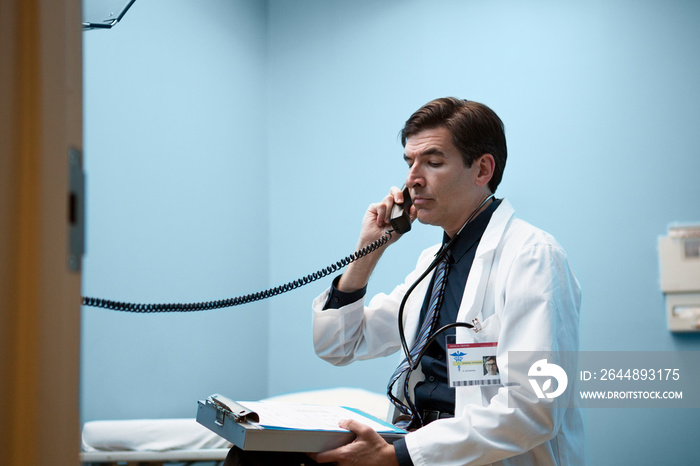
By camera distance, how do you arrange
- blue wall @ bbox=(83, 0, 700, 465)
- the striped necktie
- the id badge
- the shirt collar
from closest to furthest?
the id badge, the striped necktie, the shirt collar, blue wall @ bbox=(83, 0, 700, 465)

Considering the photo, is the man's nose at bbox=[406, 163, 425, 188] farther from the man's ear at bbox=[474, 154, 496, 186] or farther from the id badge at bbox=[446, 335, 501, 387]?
the id badge at bbox=[446, 335, 501, 387]

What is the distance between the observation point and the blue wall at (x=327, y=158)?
2375mm

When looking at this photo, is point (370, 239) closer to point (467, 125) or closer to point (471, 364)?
point (467, 125)

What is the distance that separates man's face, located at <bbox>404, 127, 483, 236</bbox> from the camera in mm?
1661

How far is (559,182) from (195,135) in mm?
1513

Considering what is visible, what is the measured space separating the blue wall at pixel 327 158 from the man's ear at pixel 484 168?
97 centimetres

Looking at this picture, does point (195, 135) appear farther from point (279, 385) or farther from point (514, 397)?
point (514, 397)

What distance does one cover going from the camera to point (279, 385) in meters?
3.03

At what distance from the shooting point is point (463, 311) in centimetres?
147

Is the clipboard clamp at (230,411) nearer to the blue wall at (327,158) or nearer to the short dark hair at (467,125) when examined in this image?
the short dark hair at (467,125)

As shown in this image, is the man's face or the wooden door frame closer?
the wooden door frame

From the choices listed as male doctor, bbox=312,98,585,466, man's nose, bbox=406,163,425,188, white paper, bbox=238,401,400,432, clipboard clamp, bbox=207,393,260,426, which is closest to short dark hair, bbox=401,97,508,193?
male doctor, bbox=312,98,585,466

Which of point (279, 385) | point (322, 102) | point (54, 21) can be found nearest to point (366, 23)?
point (322, 102)

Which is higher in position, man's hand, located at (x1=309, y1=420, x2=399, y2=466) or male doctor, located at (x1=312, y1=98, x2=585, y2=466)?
male doctor, located at (x1=312, y1=98, x2=585, y2=466)
